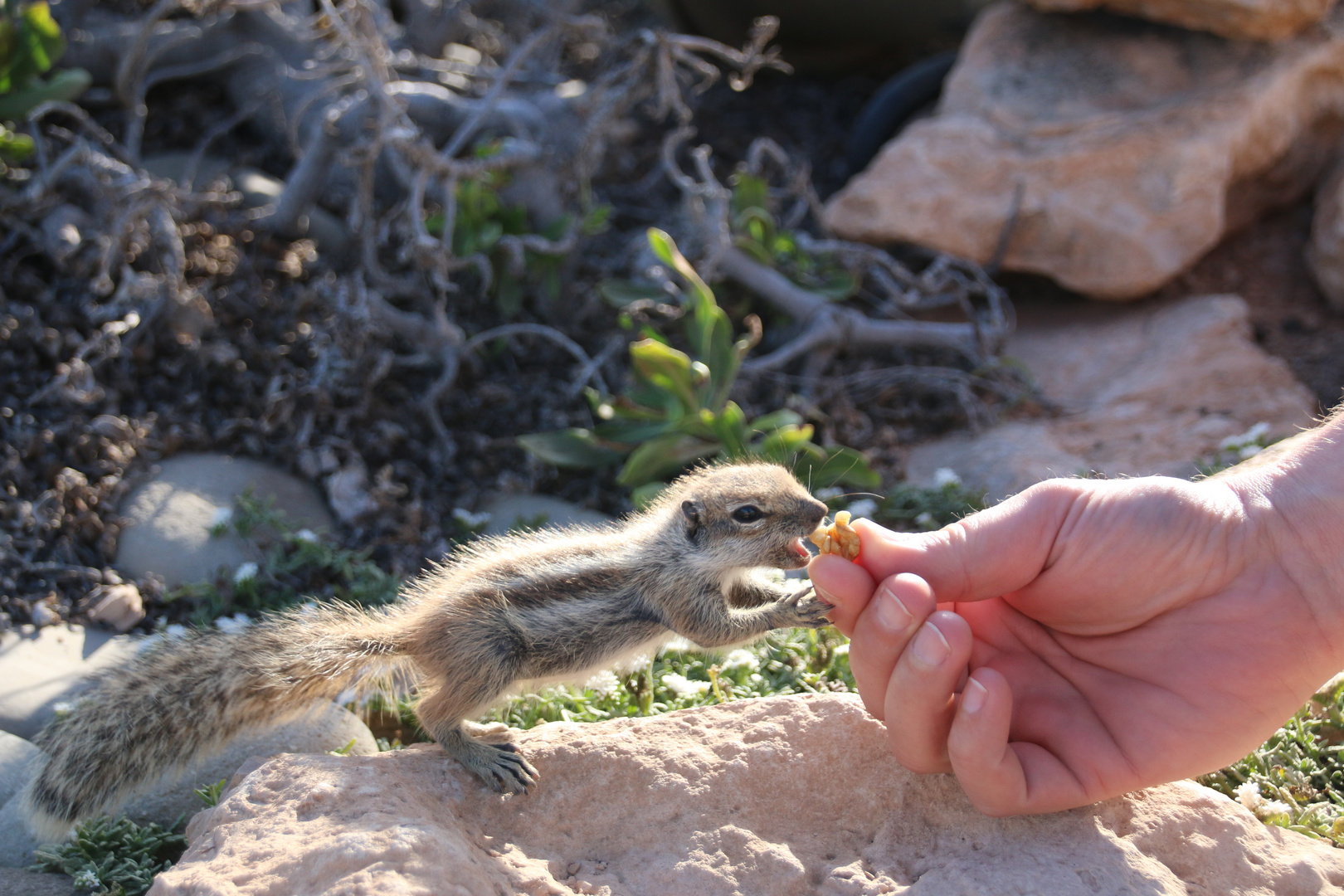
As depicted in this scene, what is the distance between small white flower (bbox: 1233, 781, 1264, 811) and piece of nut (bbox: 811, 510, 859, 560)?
1371mm

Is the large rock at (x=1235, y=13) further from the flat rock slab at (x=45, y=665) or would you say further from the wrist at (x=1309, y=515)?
the flat rock slab at (x=45, y=665)

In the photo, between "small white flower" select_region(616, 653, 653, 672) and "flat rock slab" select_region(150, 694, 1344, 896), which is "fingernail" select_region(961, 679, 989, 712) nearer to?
"flat rock slab" select_region(150, 694, 1344, 896)

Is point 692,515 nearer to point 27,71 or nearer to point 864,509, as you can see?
point 864,509

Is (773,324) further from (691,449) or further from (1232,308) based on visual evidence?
(1232,308)

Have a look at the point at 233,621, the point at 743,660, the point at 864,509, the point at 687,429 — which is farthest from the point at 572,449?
the point at 233,621

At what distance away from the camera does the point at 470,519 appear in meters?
4.75

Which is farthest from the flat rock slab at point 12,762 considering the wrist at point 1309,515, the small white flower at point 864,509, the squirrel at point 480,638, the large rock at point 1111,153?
the large rock at point 1111,153

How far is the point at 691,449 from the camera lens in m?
4.68

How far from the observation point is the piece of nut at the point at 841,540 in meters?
2.88

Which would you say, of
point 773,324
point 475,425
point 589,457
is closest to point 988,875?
point 589,457

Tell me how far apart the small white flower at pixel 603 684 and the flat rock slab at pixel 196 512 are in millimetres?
1806

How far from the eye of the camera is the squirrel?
2889 mm

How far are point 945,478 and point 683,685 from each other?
1992 millimetres

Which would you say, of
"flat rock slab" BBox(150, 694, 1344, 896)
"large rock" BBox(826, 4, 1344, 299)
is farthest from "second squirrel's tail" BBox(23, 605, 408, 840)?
"large rock" BBox(826, 4, 1344, 299)
